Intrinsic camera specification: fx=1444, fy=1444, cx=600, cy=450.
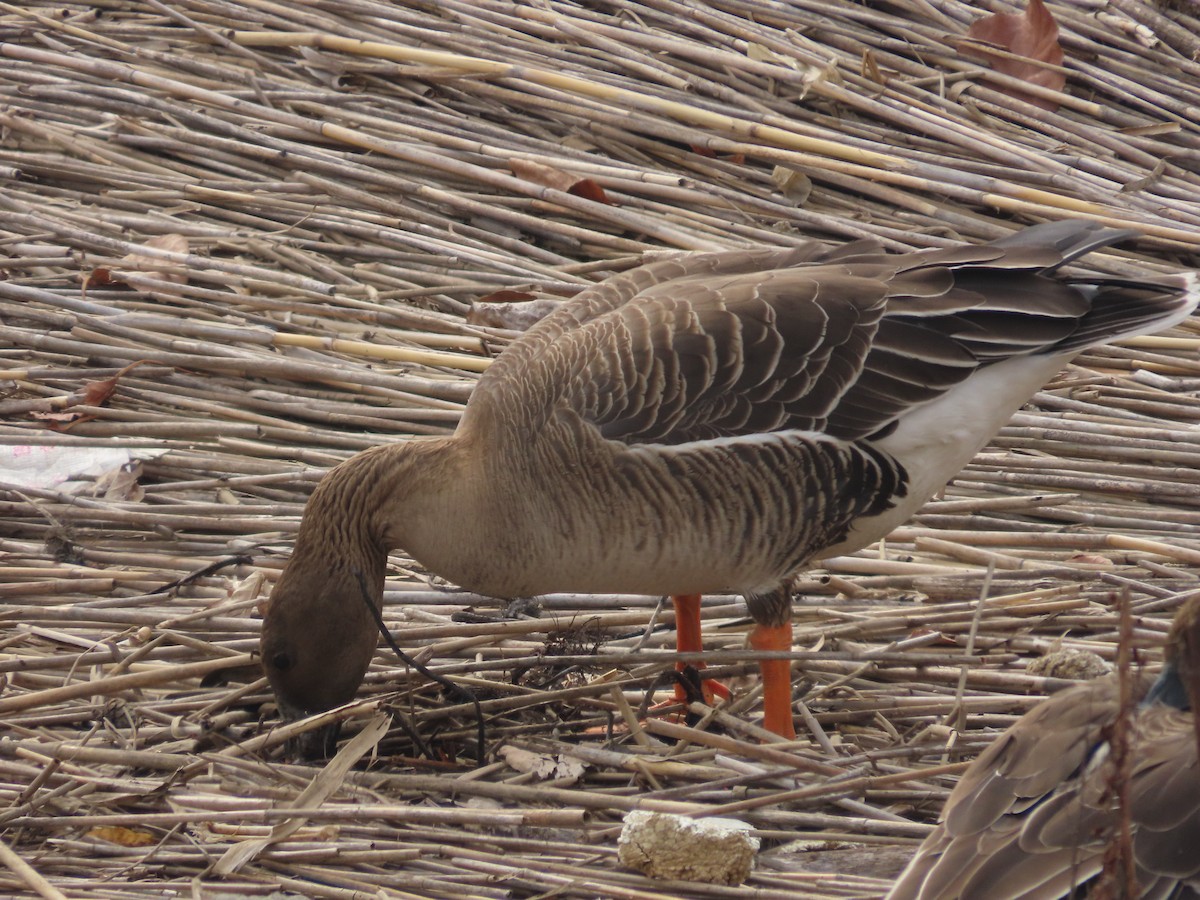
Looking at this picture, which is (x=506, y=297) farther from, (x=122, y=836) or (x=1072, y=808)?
(x=1072, y=808)

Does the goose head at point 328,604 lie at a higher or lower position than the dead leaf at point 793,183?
lower

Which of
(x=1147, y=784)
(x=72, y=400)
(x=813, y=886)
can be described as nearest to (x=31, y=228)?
(x=72, y=400)

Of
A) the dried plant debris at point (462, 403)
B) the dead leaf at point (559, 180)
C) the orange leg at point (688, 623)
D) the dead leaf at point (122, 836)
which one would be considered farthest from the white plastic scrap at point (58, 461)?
the dead leaf at point (559, 180)

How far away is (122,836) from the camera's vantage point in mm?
3793

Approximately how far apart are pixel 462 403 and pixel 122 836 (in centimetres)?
267

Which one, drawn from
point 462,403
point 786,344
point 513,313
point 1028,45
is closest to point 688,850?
point 786,344

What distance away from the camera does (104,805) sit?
3883 millimetres

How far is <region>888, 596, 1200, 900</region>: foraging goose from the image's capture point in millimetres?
2561

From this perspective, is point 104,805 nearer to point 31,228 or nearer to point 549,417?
point 549,417

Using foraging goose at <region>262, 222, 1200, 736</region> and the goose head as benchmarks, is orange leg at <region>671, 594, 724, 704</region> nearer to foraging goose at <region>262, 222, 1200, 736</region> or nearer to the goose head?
foraging goose at <region>262, 222, 1200, 736</region>

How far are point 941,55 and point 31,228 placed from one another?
474cm

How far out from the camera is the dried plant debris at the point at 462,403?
3.82 metres

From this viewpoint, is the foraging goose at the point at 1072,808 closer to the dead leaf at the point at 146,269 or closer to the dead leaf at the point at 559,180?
the dead leaf at the point at 559,180

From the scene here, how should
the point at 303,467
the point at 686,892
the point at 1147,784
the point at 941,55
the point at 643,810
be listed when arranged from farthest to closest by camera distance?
the point at 941,55, the point at 303,467, the point at 643,810, the point at 686,892, the point at 1147,784
